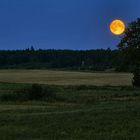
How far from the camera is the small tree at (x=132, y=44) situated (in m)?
70.6

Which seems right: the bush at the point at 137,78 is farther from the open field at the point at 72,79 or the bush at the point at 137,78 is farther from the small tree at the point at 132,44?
the open field at the point at 72,79

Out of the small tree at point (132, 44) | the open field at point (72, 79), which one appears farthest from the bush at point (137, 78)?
the open field at point (72, 79)

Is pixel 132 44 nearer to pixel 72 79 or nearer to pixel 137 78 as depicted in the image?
pixel 137 78

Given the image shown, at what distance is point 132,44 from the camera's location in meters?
72.2

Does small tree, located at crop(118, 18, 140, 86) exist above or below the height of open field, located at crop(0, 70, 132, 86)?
above

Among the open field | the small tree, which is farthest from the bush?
the open field

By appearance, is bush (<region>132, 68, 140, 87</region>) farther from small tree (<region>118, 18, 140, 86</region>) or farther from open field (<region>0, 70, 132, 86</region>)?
open field (<region>0, 70, 132, 86</region>)

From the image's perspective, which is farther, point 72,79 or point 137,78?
point 72,79

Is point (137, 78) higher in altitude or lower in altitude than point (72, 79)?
higher

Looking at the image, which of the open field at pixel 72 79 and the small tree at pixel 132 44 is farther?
the open field at pixel 72 79

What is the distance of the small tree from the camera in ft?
232

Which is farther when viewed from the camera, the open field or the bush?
the open field

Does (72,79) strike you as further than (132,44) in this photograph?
Yes

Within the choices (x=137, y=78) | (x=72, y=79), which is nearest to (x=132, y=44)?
(x=137, y=78)
